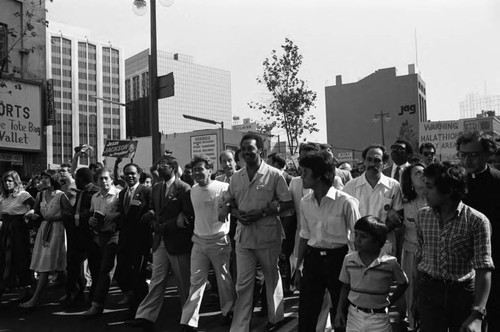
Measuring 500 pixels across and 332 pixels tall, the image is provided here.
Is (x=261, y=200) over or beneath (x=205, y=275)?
over

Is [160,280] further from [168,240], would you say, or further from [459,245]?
[459,245]

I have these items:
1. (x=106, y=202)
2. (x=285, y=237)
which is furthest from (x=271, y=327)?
(x=106, y=202)

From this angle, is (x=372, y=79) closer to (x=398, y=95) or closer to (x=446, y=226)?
(x=398, y=95)

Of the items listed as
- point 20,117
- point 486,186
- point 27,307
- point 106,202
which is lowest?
point 27,307

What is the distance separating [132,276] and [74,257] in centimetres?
147

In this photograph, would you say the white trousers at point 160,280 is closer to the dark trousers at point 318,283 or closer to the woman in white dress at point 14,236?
the dark trousers at point 318,283

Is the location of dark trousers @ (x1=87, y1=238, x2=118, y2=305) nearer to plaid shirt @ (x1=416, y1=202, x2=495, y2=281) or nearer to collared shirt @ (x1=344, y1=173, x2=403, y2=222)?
collared shirt @ (x1=344, y1=173, x2=403, y2=222)

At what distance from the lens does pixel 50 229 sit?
755cm

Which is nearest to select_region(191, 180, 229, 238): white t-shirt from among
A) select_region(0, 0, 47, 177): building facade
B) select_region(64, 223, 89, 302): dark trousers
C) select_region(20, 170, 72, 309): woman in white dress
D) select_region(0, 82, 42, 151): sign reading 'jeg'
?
select_region(64, 223, 89, 302): dark trousers

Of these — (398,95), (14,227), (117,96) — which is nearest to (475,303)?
(14,227)

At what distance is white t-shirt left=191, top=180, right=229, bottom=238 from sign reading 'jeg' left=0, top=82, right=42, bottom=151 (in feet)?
38.4

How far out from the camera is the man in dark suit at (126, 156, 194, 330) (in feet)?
19.4

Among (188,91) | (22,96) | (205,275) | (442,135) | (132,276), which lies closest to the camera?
(205,275)

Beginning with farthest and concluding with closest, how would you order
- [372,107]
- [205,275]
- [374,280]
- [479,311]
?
[372,107], [205,275], [374,280], [479,311]
